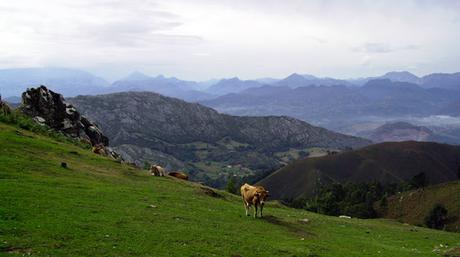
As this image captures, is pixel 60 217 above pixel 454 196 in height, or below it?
above

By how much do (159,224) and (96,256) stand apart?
7.38 meters

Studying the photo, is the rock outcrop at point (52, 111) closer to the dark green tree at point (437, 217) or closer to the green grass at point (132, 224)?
the green grass at point (132, 224)

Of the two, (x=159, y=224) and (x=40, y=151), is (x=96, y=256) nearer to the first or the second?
(x=159, y=224)

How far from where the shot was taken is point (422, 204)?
109 metres

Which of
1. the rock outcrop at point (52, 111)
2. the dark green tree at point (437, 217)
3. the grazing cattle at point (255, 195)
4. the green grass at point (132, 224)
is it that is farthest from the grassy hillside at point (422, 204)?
the grazing cattle at point (255, 195)

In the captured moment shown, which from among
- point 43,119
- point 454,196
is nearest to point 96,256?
point 43,119

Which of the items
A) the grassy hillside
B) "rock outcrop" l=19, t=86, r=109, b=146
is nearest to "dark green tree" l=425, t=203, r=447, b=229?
the grassy hillside

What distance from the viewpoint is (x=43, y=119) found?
223 ft

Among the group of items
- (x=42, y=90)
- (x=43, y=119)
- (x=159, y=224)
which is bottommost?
(x=159, y=224)

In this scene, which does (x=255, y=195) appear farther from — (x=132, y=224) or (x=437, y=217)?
(x=437, y=217)

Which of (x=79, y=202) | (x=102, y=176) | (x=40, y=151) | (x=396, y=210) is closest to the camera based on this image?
(x=79, y=202)

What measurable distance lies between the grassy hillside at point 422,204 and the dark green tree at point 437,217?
1.20m

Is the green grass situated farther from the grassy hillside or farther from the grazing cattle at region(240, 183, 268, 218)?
the grassy hillside

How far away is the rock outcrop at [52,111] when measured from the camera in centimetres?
6956
